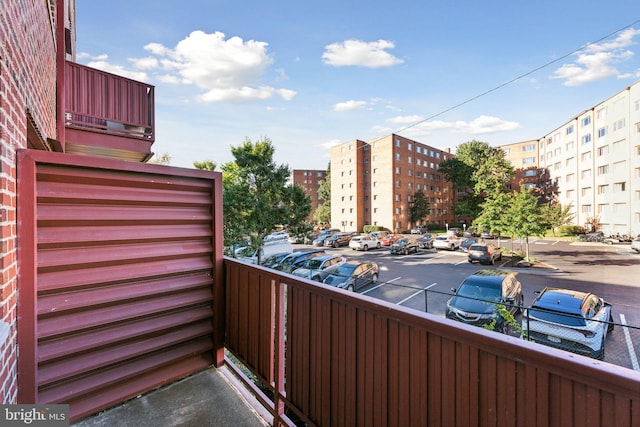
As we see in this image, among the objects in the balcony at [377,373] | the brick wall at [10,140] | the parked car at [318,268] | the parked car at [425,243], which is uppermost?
the brick wall at [10,140]

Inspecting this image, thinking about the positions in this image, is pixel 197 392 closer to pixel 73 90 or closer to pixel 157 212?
pixel 157 212

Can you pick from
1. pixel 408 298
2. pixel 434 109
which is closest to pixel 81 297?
pixel 408 298

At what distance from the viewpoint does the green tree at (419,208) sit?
4184 centimetres

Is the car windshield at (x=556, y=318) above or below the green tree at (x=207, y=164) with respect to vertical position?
below

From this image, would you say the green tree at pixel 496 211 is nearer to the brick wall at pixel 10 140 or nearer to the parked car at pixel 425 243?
the parked car at pixel 425 243

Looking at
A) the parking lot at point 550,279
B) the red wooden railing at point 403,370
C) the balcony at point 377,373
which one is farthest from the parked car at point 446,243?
the red wooden railing at point 403,370

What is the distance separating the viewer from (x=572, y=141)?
3850 centimetres

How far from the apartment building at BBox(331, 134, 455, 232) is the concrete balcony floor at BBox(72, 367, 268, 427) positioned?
38.0m

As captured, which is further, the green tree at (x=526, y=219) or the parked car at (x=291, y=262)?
the green tree at (x=526, y=219)

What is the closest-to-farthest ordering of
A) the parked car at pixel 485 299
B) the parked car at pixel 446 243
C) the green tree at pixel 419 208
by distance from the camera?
the parked car at pixel 485 299 → the parked car at pixel 446 243 → the green tree at pixel 419 208

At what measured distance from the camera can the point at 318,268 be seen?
12578 millimetres

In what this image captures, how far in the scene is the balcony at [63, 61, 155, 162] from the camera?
4.81 metres

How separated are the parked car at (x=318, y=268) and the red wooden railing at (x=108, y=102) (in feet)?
25.4

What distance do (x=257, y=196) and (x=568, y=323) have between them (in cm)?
1261
